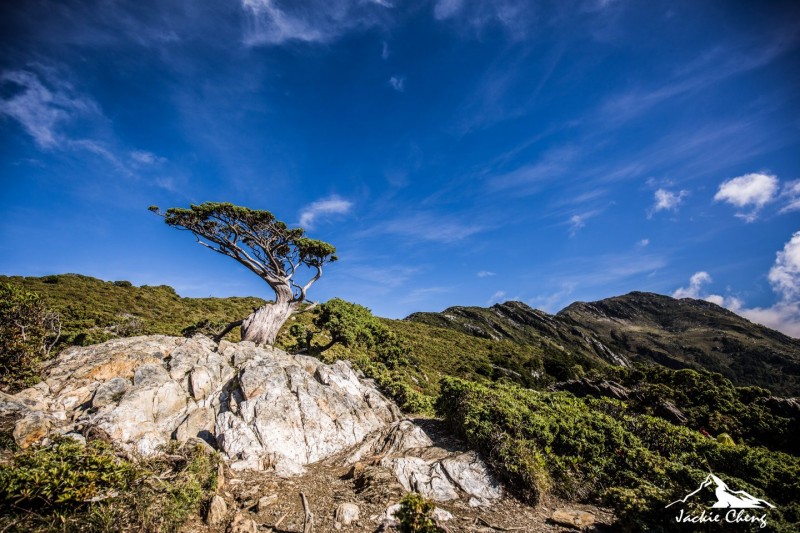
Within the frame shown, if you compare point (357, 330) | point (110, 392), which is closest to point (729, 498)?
point (110, 392)

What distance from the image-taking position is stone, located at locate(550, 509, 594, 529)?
799 centimetres

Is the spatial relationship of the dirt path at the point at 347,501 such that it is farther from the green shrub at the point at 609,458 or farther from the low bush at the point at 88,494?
the low bush at the point at 88,494

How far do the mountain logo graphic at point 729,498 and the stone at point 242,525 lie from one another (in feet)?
30.9

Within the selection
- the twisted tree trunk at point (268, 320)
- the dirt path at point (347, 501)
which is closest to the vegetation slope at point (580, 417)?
the dirt path at point (347, 501)

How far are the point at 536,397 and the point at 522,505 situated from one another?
5366 millimetres

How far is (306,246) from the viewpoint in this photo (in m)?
23.2

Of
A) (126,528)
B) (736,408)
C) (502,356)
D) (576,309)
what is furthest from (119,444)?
(576,309)

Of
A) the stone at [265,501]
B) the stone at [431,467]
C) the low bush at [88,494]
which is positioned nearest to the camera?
the low bush at [88,494]

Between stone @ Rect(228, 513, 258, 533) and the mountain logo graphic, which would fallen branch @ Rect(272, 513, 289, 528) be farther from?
the mountain logo graphic

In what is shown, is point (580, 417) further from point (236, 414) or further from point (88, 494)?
point (88, 494)

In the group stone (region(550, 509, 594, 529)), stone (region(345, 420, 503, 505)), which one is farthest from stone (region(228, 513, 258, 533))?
stone (region(550, 509, 594, 529))

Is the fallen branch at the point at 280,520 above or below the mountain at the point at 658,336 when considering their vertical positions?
below

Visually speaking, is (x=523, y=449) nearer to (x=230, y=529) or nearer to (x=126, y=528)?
(x=230, y=529)

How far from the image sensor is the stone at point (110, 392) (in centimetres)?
1150
